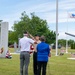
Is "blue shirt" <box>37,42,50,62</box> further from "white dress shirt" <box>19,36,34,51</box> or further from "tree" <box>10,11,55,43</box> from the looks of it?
"tree" <box>10,11,55,43</box>

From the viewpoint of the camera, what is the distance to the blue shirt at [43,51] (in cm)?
1302

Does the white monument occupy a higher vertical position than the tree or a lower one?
lower

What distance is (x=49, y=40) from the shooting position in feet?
301

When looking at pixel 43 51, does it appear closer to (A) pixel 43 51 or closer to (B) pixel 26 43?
(A) pixel 43 51

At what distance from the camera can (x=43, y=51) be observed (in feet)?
42.8

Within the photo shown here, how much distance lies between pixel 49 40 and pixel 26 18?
1384cm

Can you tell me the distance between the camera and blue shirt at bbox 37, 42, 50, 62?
13.0 m

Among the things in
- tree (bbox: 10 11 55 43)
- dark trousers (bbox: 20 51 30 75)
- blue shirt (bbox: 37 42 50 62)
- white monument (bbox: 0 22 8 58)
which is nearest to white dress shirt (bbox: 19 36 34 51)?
dark trousers (bbox: 20 51 30 75)

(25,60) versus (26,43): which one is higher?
(26,43)

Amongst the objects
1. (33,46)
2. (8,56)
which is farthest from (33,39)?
(8,56)

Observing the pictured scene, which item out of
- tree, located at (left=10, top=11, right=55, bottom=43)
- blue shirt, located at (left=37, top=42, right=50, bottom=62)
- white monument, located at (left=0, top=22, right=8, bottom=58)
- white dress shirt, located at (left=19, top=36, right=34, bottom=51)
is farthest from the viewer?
tree, located at (left=10, top=11, right=55, bottom=43)

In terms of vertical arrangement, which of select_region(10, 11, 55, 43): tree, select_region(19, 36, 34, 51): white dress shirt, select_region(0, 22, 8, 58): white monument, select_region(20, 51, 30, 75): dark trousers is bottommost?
select_region(20, 51, 30, 75): dark trousers

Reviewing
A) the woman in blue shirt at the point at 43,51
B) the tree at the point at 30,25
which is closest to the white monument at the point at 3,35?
the woman in blue shirt at the point at 43,51

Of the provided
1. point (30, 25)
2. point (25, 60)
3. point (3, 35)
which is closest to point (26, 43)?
point (25, 60)
